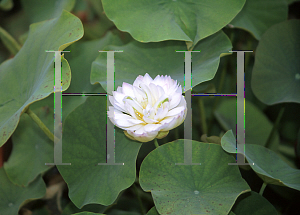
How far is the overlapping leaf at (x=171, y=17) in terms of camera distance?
2.42 ft

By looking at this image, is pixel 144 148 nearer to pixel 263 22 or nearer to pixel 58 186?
pixel 58 186

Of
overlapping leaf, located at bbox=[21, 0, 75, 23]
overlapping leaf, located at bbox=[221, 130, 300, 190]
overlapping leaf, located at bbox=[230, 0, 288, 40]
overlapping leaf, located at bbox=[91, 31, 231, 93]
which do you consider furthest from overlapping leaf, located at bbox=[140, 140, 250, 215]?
overlapping leaf, located at bbox=[21, 0, 75, 23]

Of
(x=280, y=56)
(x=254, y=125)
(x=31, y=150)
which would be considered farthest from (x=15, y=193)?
(x=280, y=56)

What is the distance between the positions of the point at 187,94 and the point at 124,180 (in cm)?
28

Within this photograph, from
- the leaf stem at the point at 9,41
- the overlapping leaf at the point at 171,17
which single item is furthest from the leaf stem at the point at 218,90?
the leaf stem at the point at 9,41

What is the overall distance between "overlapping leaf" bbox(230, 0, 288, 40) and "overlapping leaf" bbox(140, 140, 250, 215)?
0.51m

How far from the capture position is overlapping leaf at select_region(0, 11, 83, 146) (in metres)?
0.65

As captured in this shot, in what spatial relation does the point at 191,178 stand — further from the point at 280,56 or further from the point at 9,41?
the point at 9,41

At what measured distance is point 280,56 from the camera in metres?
0.87

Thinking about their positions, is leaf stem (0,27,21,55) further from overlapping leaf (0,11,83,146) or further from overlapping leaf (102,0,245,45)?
overlapping leaf (102,0,245,45)

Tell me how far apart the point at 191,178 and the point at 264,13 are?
2.11ft

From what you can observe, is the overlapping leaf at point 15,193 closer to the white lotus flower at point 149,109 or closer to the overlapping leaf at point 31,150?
the overlapping leaf at point 31,150

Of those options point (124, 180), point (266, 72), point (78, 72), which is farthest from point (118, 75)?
point (266, 72)

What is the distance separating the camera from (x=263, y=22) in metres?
0.95
